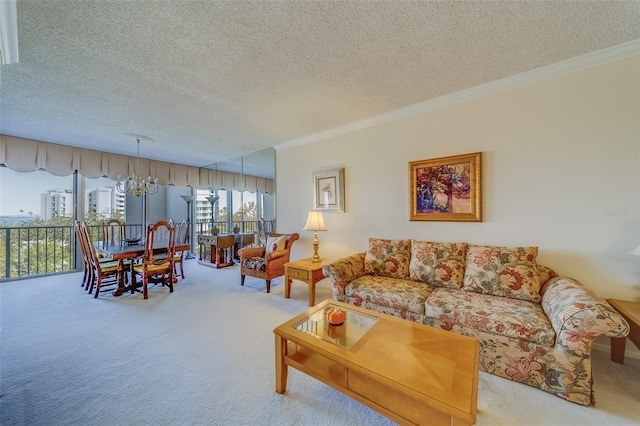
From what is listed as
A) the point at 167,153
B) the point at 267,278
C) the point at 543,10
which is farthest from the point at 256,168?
the point at 543,10

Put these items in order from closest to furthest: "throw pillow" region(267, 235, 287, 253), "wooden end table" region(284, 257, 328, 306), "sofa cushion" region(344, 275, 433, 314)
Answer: "sofa cushion" region(344, 275, 433, 314)
"wooden end table" region(284, 257, 328, 306)
"throw pillow" region(267, 235, 287, 253)

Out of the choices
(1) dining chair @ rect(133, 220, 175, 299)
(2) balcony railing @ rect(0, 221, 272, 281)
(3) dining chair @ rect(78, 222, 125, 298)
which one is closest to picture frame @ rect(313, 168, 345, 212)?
(2) balcony railing @ rect(0, 221, 272, 281)

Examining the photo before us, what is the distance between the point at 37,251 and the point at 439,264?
6.89 metres

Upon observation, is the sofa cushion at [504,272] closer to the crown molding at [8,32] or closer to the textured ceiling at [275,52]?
the textured ceiling at [275,52]

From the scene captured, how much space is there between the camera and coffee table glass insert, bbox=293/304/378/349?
1.51 m

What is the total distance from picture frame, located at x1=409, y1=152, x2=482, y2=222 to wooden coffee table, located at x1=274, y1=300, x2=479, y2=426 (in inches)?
61.2

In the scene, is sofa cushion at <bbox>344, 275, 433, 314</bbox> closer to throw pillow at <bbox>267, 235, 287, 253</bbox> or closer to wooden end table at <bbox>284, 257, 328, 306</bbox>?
wooden end table at <bbox>284, 257, 328, 306</bbox>

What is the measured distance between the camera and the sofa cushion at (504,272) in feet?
6.57

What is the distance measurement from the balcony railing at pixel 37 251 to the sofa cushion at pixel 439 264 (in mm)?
3152

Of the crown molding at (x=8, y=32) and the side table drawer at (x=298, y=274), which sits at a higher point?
the crown molding at (x=8, y=32)

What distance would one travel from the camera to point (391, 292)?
2.26 metres

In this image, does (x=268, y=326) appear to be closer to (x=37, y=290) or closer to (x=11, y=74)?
(x=11, y=74)

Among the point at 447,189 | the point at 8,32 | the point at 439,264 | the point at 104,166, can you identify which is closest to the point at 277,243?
the point at 439,264

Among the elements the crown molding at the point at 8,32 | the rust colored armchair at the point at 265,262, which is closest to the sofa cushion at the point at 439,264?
the rust colored armchair at the point at 265,262
